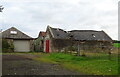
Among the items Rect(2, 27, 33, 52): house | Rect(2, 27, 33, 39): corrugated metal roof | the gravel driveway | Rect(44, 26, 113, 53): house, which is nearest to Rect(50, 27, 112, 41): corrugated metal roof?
Rect(44, 26, 113, 53): house

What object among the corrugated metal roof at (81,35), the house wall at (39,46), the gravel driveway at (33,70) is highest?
the corrugated metal roof at (81,35)

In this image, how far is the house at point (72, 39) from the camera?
43.8 metres

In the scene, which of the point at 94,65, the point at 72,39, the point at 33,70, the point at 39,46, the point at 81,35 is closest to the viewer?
the point at 33,70

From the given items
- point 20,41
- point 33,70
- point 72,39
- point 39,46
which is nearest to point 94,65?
point 33,70

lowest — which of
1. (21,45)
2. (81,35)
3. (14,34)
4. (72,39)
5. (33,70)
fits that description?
(33,70)

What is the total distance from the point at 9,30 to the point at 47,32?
25.4ft

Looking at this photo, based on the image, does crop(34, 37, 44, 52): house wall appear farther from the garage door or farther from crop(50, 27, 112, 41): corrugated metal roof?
crop(50, 27, 112, 41): corrugated metal roof

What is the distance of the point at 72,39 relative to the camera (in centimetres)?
4597

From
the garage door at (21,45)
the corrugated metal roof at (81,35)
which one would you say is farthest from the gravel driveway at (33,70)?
the garage door at (21,45)

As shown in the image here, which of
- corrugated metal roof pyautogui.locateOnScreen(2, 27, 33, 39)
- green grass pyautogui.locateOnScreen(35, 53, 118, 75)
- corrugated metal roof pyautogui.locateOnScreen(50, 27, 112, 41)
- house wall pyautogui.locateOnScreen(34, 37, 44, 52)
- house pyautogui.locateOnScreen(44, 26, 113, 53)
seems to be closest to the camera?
green grass pyautogui.locateOnScreen(35, 53, 118, 75)

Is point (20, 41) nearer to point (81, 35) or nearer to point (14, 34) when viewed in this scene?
point (14, 34)

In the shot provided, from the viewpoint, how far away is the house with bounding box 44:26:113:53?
4384 centimetres

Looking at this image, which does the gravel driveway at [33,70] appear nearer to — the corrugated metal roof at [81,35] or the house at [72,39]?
the house at [72,39]

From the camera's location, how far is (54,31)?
4609cm
